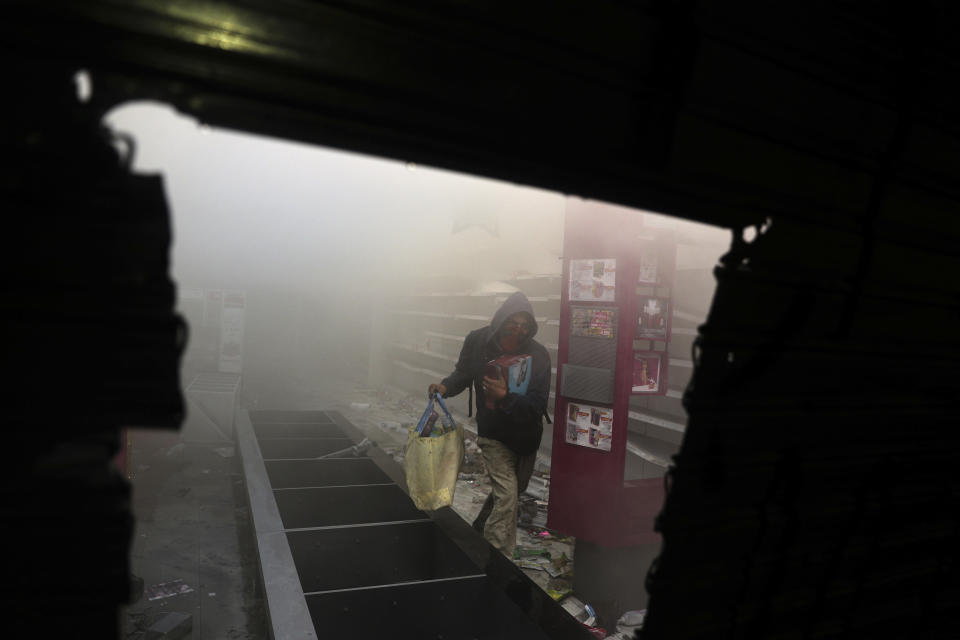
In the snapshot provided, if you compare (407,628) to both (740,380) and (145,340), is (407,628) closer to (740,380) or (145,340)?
(740,380)

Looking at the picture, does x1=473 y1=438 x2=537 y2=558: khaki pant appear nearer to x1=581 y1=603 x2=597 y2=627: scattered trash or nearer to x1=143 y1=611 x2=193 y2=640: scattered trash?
x1=581 y1=603 x2=597 y2=627: scattered trash

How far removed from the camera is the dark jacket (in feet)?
14.6

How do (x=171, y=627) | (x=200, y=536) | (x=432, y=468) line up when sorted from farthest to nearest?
(x=200, y=536), (x=432, y=468), (x=171, y=627)

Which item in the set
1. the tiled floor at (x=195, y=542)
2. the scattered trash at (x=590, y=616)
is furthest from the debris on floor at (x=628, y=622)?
the tiled floor at (x=195, y=542)

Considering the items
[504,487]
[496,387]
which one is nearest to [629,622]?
[504,487]

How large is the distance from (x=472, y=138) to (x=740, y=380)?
0.69m

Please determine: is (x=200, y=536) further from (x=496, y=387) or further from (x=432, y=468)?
(x=496, y=387)

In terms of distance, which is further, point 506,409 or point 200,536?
point 200,536

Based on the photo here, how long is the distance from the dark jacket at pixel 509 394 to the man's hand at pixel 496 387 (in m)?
0.04

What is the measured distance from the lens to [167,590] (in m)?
3.92

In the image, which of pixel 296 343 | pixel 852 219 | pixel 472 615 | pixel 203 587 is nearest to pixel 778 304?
pixel 852 219

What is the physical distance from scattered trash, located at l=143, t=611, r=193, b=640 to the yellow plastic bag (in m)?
1.54

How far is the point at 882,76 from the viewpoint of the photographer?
1.20 metres

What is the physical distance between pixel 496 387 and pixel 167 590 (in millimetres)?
2726
